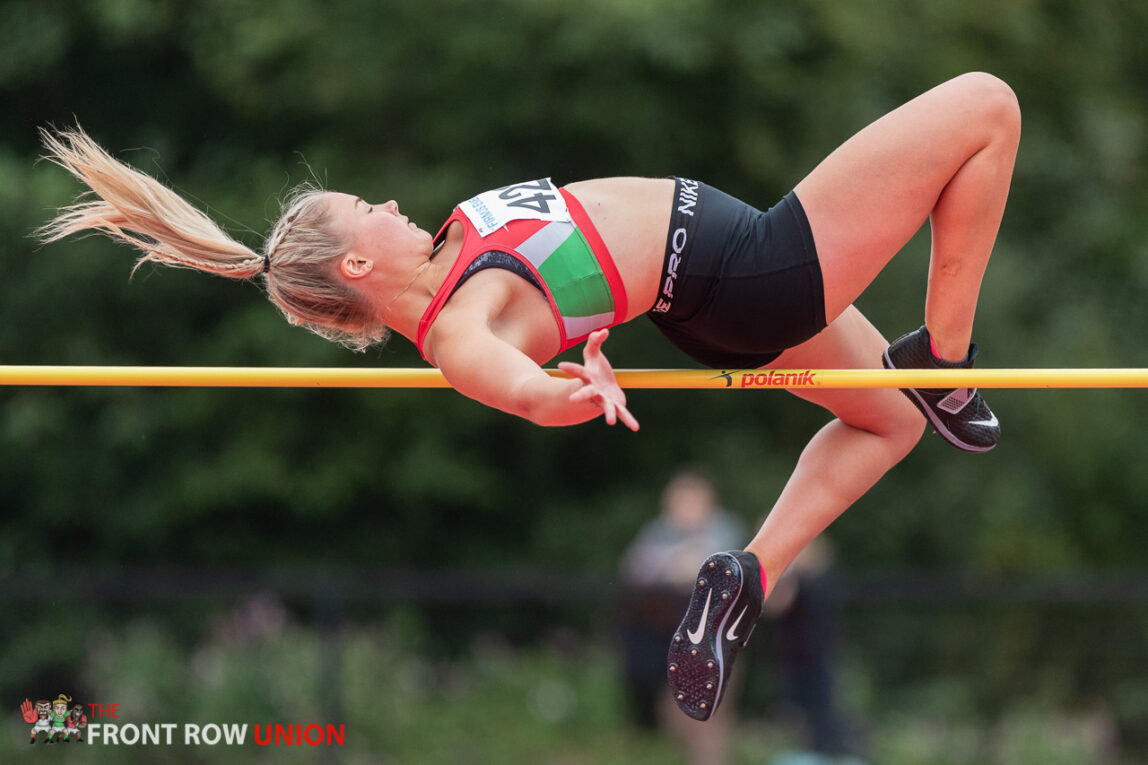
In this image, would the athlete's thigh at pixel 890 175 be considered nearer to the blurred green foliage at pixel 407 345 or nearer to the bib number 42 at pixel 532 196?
the bib number 42 at pixel 532 196

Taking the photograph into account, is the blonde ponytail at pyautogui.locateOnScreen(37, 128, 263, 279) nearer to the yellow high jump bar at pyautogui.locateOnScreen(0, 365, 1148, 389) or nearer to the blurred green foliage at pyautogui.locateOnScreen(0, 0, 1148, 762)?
the yellow high jump bar at pyautogui.locateOnScreen(0, 365, 1148, 389)

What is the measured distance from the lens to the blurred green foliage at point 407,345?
24.8 feet

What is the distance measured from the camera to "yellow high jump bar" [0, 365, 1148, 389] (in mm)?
2908

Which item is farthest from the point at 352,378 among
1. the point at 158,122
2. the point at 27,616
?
the point at 158,122

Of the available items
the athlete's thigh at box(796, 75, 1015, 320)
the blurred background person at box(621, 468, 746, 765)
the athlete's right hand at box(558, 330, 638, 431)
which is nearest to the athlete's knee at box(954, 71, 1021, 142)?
the athlete's thigh at box(796, 75, 1015, 320)

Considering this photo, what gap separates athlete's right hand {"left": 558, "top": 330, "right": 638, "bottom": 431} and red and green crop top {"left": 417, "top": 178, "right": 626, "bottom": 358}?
1.46 feet

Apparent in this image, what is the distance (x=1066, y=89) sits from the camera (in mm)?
9477

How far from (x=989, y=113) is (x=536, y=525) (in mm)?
5889

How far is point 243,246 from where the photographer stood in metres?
3.18

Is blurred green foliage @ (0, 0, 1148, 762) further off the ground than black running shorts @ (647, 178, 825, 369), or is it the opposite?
black running shorts @ (647, 178, 825, 369)

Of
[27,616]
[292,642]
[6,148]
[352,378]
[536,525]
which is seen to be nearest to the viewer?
[352,378]

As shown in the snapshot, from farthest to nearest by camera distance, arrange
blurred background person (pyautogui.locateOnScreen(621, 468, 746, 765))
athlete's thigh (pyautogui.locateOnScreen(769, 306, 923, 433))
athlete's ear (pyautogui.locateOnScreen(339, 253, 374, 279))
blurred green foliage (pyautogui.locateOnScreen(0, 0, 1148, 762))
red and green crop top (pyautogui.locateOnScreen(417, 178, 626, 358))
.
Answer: blurred green foliage (pyautogui.locateOnScreen(0, 0, 1148, 762)) → blurred background person (pyautogui.locateOnScreen(621, 468, 746, 765)) → athlete's thigh (pyautogui.locateOnScreen(769, 306, 923, 433)) → athlete's ear (pyautogui.locateOnScreen(339, 253, 374, 279)) → red and green crop top (pyautogui.locateOnScreen(417, 178, 626, 358))

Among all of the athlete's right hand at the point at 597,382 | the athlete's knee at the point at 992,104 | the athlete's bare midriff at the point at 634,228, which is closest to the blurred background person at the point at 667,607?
the athlete's bare midriff at the point at 634,228

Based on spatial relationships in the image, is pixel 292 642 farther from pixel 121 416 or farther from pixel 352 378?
pixel 352 378
